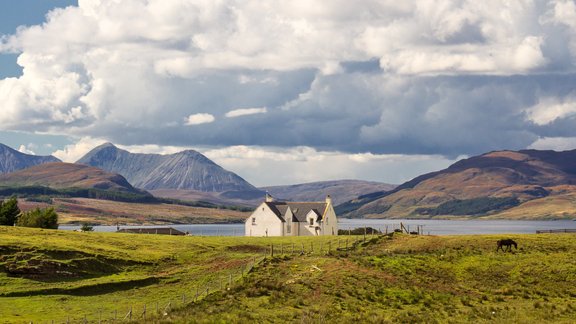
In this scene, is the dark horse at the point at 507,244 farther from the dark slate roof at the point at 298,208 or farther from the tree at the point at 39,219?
the tree at the point at 39,219

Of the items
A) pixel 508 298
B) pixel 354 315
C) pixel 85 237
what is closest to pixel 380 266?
pixel 508 298

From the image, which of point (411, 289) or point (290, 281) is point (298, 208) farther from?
point (411, 289)

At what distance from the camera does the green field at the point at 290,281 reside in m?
61.4

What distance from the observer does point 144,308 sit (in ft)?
211

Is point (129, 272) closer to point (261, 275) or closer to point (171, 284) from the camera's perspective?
point (171, 284)

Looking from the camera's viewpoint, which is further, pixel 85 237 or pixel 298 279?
pixel 85 237

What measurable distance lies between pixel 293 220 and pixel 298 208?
3.78 m

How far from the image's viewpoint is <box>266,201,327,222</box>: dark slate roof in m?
146

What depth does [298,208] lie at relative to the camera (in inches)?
5837

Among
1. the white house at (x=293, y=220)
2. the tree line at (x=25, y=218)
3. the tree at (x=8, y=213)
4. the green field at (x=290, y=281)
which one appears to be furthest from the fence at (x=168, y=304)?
the tree at (x=8, y=213)

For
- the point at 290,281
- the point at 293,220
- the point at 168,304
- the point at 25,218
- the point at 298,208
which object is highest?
the point at 298,208

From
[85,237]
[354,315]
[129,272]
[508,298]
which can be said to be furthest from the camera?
[85,237]

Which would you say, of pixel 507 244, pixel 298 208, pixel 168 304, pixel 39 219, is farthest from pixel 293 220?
pixel 168 304

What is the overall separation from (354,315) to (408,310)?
5392 millimetres
